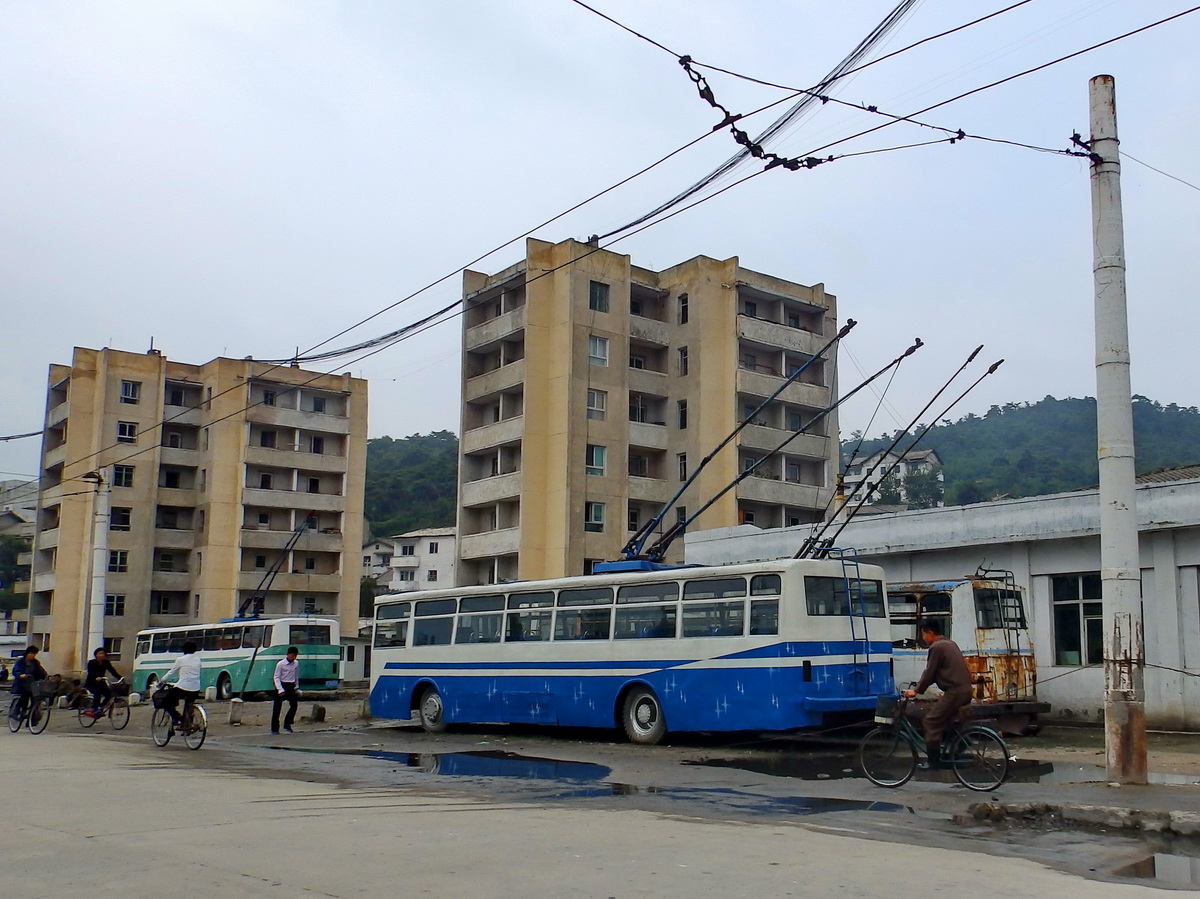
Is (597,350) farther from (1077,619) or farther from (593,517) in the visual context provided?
(1077,619)

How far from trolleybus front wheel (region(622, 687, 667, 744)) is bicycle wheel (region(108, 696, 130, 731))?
11.7 metres

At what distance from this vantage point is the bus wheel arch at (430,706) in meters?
21.3

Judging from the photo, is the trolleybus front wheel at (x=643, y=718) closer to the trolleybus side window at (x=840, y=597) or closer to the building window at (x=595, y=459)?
the trolleybus side window at (x=840, y=597)

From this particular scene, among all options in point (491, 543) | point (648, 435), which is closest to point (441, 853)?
point (491, 543)

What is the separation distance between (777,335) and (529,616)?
38280 mm

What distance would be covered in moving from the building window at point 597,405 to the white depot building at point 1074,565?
82.8ft

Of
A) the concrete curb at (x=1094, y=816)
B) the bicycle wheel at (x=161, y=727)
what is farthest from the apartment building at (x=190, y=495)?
the concrete curb at (x=1094, y=816)

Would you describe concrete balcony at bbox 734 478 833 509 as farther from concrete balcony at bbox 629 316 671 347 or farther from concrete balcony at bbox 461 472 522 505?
concrete balcony at bbox 461 472 522 505

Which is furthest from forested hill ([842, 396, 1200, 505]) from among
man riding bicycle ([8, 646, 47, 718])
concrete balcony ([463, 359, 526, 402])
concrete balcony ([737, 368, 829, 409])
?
man riding bicycle ([8, 646, 47, 718])

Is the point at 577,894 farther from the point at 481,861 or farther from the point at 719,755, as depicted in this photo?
the point at 719,755

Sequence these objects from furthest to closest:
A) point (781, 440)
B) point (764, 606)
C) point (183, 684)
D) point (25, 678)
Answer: point (781, 440)
point (25, 678)
point (183, 684)
point (764, 606)

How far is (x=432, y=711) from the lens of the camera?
70.6 feet

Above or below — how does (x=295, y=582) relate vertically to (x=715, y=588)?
above

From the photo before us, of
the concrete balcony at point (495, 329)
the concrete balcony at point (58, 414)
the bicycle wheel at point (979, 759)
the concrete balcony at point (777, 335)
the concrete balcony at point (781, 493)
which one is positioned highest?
the concrete balcony at point (777, 335)
